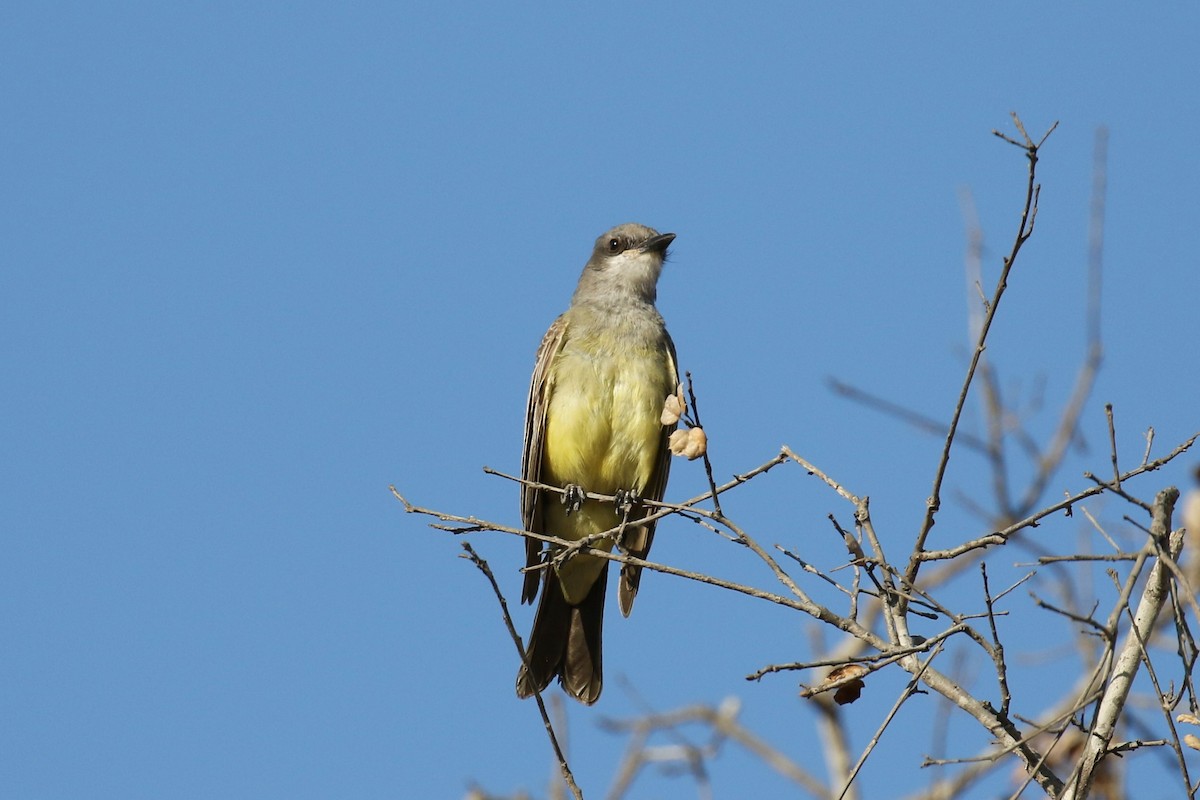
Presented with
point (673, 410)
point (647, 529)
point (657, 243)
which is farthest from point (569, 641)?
point (673, 410)

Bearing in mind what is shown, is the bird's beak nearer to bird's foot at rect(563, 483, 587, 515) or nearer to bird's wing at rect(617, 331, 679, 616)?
bird's wing at rect(617, 331, 679, 616)

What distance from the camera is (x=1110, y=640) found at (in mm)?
2781

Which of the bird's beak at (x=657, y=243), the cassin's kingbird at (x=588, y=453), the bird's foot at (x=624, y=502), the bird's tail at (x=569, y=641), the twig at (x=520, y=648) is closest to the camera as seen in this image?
the twig at (x=520, y=648)

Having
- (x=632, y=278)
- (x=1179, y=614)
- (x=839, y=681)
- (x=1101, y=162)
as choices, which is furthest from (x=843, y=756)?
(x=1179, y=614)

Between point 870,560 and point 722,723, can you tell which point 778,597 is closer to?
point 870,560

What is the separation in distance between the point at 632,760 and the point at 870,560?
7.82ft

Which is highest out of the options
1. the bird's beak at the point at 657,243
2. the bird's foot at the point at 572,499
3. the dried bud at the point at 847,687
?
the bird's beak at the point at 657,243

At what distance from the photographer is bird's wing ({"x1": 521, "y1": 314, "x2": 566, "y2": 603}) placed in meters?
7.04

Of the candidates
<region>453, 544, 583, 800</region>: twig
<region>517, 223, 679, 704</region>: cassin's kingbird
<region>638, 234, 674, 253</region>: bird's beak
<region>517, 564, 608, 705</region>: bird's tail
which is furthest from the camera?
<region>638, 234, 674, 253</region>: bird's beak

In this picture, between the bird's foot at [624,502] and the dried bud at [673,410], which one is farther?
the bird's foot at [624,502]

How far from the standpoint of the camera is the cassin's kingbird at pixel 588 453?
22.8 feet

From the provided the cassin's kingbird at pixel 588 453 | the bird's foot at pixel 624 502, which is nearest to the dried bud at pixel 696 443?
the bird's foot at pixel 624 502

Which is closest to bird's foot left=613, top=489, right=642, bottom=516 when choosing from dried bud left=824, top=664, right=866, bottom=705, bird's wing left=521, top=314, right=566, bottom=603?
bird's wing left=521, top=314, right=566, bottom=603

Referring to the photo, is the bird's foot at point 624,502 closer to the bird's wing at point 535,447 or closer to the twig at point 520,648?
the bird's wing at point 535,447
